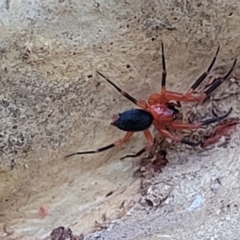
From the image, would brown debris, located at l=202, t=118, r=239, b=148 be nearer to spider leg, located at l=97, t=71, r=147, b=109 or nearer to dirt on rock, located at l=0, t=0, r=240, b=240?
dirt on rock, located at l=0, t=0, r=240, b=240

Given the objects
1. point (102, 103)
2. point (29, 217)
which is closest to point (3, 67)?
point (102, 103)

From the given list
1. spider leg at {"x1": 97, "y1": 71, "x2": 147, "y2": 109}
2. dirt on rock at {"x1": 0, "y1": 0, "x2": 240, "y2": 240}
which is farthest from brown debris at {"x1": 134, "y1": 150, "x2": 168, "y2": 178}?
spider leg at {"x1": 97, "y1": 71, "x2": 147, "y2": 109}

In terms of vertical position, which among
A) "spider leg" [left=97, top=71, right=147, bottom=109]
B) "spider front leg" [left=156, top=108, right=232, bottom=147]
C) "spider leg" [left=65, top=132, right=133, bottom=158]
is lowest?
"spider leg" [left=65, top=132, right=133, bottom=158]

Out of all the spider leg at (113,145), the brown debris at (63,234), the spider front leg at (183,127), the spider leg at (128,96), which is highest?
the spider leg at (128,96)

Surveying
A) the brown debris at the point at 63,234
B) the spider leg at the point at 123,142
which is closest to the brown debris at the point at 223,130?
the spider leg at the point at 123,142

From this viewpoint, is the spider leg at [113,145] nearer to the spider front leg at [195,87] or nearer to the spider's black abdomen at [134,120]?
the spider's black abdomen at [134,120]

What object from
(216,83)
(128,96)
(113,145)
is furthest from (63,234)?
(216,83)

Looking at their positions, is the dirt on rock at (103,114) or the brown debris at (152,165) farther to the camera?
the brown debris at (152,165)
